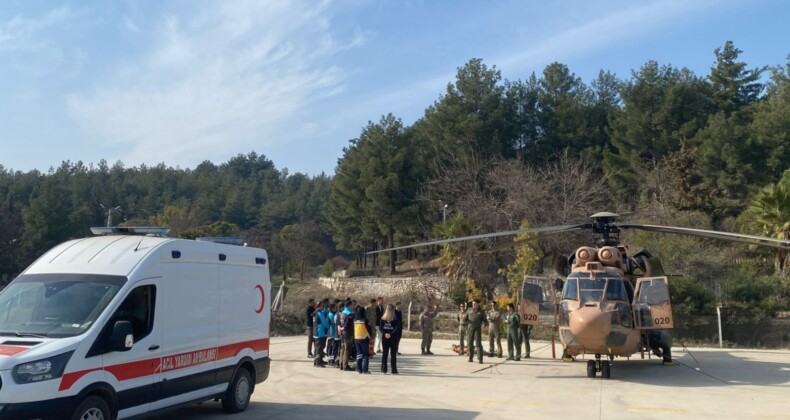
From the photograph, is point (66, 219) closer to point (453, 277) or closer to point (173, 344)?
point (453, 277)

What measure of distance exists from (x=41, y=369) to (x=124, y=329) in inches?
38.2

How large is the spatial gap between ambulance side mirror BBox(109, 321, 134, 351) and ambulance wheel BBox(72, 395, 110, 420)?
574 mm

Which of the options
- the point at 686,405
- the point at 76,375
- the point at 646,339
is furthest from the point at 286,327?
the point at 76,375

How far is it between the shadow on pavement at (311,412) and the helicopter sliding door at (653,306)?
20.6 ft

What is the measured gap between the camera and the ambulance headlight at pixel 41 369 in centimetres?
672

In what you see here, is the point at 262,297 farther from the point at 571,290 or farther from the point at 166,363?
the point at 571,290

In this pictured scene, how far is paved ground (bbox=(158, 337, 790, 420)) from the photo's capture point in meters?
10.8

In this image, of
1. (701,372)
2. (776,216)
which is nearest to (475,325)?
(701,372)

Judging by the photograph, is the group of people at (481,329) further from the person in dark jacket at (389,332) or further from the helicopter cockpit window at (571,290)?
the person in dark jacket at (389,332)

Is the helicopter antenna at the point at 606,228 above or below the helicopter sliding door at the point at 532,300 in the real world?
above

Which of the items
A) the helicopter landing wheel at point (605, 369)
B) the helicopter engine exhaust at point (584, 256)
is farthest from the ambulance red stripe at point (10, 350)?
the helicopter engine exhaust at point (584, 256)

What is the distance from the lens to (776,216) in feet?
97.3

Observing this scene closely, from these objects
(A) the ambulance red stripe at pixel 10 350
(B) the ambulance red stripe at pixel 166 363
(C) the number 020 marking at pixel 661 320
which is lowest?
(B) the ambulance red stripe at pixel 166 363

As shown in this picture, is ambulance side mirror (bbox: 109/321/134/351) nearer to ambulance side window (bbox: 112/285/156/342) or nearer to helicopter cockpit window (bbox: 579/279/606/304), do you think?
ambulance side window (bbox: 112/285/156/342)
